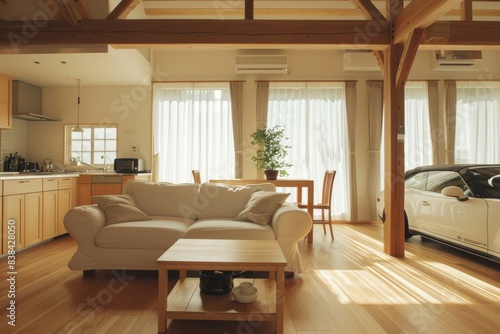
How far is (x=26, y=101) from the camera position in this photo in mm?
5074

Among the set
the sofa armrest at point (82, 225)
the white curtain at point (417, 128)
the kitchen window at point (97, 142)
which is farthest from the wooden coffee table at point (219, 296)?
the white curtain at point (417, 128)

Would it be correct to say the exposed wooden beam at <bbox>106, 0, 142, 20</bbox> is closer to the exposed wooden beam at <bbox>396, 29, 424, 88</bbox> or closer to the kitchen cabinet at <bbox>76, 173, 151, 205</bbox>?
the kitchen cabinet at <bbox>76, 173, 151, 205</bbox>

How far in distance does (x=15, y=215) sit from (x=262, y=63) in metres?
4.17

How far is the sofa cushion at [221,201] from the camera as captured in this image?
3205 millimetres

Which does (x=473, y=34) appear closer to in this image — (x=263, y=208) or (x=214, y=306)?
(x=263, y=208)

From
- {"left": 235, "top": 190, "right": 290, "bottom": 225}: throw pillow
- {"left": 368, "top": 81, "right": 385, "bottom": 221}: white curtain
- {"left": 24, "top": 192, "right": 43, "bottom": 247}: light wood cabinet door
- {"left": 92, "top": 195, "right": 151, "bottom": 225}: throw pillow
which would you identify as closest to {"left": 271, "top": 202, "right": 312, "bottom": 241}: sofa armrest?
{"left": 235, "top": 190, "right": 290, "bottom": 225}: throw pillow

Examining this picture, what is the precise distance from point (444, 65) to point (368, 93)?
1.42m

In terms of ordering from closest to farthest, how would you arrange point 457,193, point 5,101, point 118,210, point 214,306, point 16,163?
1. point 214,306
2. point 118,210
3. point 457,193
4. point 5,101
5. point 16,163


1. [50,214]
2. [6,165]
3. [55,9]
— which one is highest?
[55,9]

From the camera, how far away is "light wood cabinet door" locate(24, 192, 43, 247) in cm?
351

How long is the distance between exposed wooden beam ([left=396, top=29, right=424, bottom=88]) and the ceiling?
374 millimetres

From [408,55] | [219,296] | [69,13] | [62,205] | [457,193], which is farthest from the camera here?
[62,205]

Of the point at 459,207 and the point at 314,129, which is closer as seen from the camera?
the point at 459,207

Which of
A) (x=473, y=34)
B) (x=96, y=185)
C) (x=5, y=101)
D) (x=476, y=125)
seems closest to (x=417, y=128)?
(x=476, y=125)
